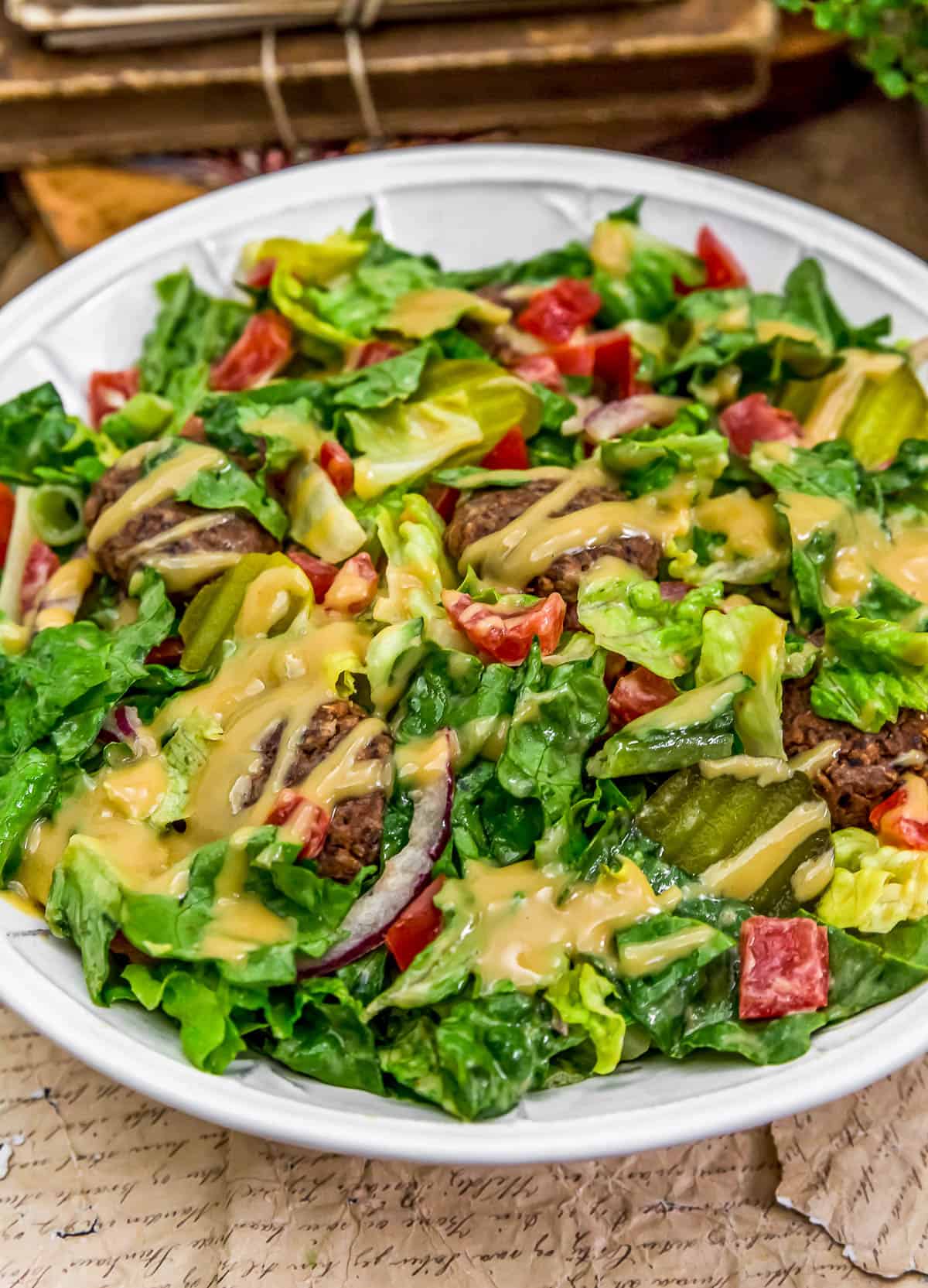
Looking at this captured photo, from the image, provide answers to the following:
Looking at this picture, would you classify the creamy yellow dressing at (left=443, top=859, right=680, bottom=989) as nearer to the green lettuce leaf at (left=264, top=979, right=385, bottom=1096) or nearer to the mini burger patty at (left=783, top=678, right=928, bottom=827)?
the green lettuce leaf at (left=264, top=979, right=385, bottom=1096)

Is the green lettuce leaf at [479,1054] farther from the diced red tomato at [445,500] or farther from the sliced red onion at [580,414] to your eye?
the sliced red onion at [580,414]

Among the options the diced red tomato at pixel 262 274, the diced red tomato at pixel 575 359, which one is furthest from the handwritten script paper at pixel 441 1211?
the diced red tomato at pixel 262 274

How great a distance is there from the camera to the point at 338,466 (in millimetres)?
3760

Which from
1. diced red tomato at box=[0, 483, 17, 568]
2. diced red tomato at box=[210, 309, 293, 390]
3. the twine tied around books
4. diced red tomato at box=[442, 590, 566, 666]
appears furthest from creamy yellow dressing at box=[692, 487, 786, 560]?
the twine tied around books

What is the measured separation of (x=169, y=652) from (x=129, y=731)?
34 centimetres

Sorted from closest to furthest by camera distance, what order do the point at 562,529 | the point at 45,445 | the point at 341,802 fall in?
1. the point at 341,802
2. the point at 562,529
3. the point at 45,445

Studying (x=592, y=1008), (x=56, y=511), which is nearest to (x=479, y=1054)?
(x=592, y=1008)

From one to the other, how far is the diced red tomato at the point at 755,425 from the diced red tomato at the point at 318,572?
1.43 m

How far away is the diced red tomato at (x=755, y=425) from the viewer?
3986 millimetres

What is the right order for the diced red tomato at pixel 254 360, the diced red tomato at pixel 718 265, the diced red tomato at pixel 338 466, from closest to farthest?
the diced red tomato at pixel 338 466
the diced red tomato at pixel 254 360
the diced red tomato at pixel 718 265

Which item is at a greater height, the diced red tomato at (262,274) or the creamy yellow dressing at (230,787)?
the diced red tomato at (262,274)

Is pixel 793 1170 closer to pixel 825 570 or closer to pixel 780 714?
pixel 780 714

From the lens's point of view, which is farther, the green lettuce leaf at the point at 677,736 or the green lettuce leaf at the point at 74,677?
the green lettuce leaf at the point at 74,677

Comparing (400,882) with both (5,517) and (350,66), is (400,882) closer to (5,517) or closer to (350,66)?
(5,517)
